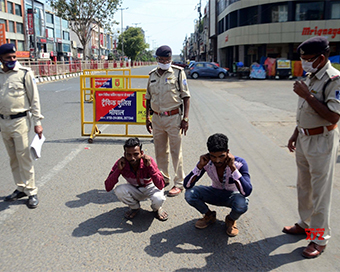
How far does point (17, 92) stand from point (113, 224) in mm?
2018

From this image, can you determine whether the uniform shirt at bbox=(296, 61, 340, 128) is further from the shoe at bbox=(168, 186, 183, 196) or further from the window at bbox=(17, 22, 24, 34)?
the window at bbox=(17, 22, 24, 34)

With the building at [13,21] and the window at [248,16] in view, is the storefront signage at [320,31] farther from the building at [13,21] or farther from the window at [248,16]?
the building at [13,21]

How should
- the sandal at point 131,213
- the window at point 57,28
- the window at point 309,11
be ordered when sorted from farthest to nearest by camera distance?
the window at point 57,28, the window at point 309,11, the sandal at point 131,213

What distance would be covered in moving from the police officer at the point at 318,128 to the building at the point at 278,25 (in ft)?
119

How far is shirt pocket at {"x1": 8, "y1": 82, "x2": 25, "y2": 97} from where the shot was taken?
13.9ft

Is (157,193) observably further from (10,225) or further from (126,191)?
(10,225)

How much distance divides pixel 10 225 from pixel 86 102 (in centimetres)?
1133

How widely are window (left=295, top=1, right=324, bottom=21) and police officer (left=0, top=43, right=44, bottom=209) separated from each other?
3737cm

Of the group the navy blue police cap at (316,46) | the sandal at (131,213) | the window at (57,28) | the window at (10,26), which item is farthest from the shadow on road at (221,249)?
the window at (57,28)

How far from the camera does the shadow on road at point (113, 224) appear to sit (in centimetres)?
375

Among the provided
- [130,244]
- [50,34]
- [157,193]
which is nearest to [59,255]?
[130,244]

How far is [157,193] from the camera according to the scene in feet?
13.3

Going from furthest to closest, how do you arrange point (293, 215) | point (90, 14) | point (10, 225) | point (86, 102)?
point (90, 14) → point (86, 102) → point (293, 215) → point (10, 225)

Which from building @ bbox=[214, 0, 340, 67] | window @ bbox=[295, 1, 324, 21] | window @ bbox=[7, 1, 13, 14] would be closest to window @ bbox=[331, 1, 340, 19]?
building @ bbox=[214, 0, 340, 67]
